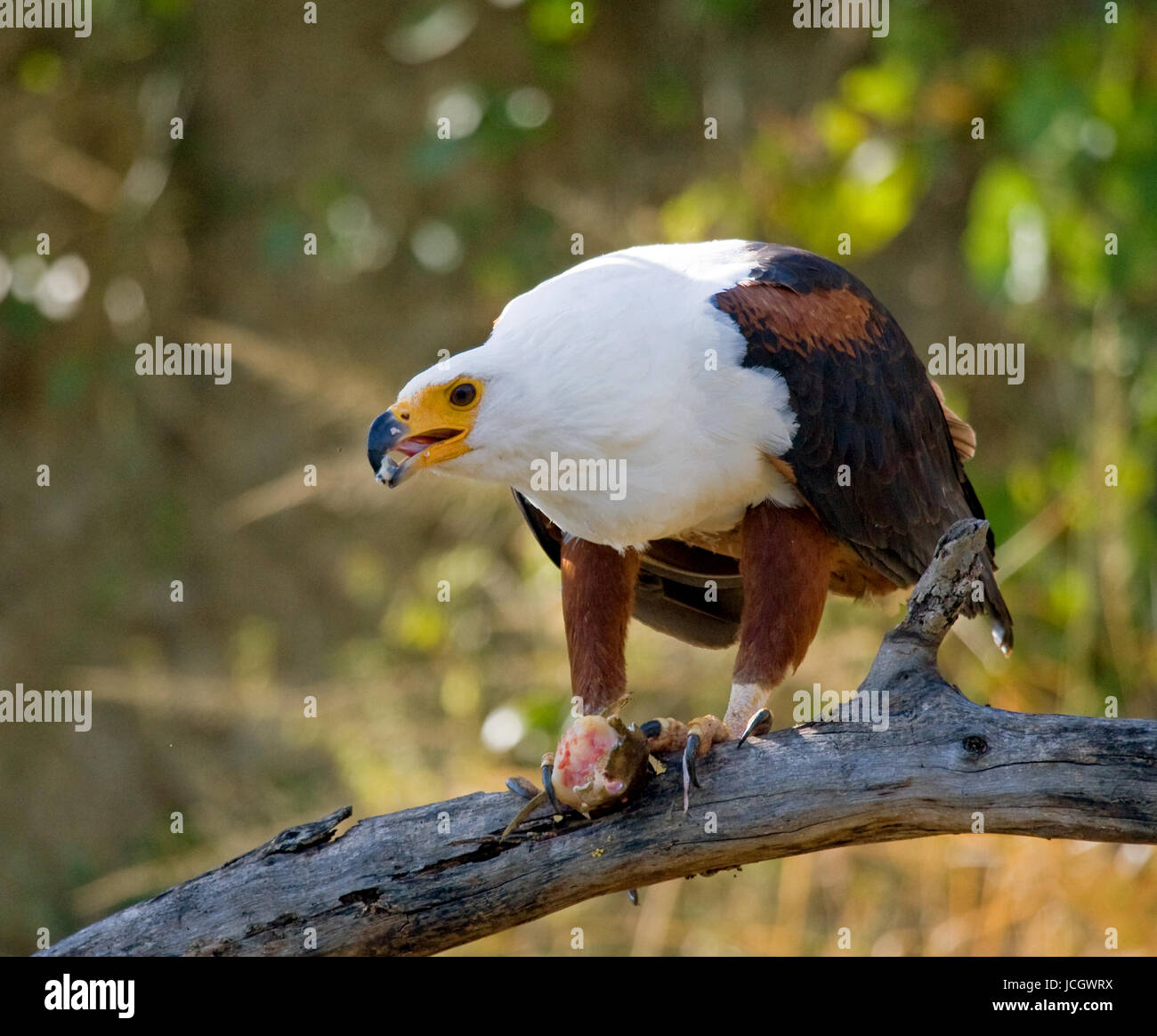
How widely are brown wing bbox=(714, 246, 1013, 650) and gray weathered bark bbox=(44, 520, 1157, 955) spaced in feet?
1.92

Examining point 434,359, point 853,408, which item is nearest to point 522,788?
point 853,408

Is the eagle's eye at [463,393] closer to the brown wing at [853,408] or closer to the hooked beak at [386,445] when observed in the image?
the hooked beak at [386,445]

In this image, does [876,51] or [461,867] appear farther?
[876,51]

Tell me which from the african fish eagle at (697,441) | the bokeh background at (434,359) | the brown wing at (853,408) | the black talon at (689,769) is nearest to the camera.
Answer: the black talon at (689,769)

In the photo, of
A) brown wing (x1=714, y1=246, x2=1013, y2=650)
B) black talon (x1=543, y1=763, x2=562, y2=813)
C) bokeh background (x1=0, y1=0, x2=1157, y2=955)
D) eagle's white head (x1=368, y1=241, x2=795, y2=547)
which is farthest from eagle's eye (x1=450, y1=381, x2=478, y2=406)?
bokeh background (x1=0, y1=0, x2=1157, y2=955)

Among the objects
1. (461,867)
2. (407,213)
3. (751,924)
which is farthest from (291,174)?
(461,867)

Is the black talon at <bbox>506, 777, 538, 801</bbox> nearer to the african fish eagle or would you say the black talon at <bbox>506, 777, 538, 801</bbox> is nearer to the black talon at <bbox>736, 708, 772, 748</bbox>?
the african fish eagle

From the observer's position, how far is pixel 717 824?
2867 millimetres

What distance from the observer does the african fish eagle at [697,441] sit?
3.00m

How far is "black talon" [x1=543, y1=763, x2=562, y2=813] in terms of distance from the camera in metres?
2.92

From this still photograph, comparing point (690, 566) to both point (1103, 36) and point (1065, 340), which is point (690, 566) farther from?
point (1103, 36)

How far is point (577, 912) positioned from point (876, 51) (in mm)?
4811

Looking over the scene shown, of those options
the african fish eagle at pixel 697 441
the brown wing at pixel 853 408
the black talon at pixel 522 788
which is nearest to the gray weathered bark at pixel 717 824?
the black talon at pixel 522 788

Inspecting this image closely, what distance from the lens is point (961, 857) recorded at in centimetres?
544
